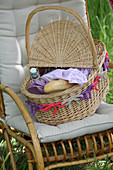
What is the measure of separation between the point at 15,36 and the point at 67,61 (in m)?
0.51

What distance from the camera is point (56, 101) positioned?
1.49 metres

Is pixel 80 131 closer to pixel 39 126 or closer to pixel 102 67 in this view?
pixel 39 126

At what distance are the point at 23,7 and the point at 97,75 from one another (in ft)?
2.95

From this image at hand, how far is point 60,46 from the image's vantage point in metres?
1.95

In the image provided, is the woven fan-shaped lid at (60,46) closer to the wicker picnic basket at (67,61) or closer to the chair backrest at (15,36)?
the wicker picnic basket at (67,61)

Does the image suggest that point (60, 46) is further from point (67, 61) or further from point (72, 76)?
point (72, 76)

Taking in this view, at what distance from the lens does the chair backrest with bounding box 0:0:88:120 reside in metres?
1.90

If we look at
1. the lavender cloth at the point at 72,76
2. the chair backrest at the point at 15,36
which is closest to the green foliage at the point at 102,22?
the chair backrest at the point at 15,36

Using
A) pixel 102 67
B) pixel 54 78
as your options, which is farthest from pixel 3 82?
pixel 102 67

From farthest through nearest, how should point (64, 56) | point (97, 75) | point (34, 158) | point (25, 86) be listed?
point (64, 56), point (25, 86), point (97, 75), point (34, 158)

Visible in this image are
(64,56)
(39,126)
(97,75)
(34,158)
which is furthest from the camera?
(64,56)

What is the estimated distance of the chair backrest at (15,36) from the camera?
1903 mm

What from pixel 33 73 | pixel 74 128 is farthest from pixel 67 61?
pixel 74 128

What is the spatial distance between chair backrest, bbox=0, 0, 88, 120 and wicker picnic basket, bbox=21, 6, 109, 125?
12 centimetres
